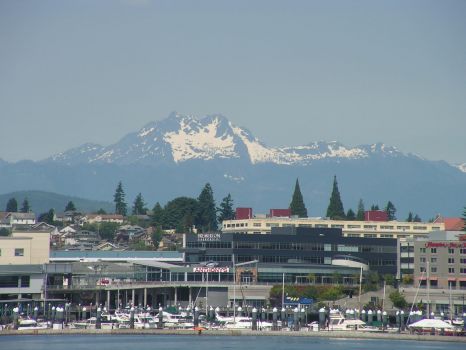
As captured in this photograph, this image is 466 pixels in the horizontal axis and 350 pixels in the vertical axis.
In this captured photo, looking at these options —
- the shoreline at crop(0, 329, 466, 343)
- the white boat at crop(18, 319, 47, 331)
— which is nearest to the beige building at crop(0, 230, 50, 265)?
the white boat at crop(18, 319, 47, 331)

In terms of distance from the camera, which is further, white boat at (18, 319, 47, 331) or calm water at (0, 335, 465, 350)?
white boat at (18, 319, 47, 331)

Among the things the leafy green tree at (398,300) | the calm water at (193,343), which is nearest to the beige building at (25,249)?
the calm water at (193,343)

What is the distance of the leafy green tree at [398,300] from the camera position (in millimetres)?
190250

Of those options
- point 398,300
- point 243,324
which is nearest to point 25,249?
point 243,324

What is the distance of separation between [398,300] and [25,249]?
5203 centimetres

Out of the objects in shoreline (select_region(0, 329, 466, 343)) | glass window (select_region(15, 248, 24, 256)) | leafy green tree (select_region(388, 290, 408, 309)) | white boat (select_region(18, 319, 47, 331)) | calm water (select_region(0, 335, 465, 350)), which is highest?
glass window (select_region(15, 248, 24, 256))

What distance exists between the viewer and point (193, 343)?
14800 cm

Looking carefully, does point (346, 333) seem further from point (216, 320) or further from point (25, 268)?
point (25, 268)

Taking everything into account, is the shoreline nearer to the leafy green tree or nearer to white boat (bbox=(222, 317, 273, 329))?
white boat (bbox=(222, 317, 273, 329))

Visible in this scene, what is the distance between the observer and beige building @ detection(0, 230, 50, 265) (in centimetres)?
19162

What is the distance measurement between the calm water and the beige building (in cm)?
3659

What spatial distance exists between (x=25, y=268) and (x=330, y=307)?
135 ft

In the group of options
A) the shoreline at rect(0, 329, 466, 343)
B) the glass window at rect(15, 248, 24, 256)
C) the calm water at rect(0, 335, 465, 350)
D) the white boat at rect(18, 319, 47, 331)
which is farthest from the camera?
the glass window at rect(15, 248, 24, 256)

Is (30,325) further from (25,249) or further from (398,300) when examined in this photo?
(398,300)
